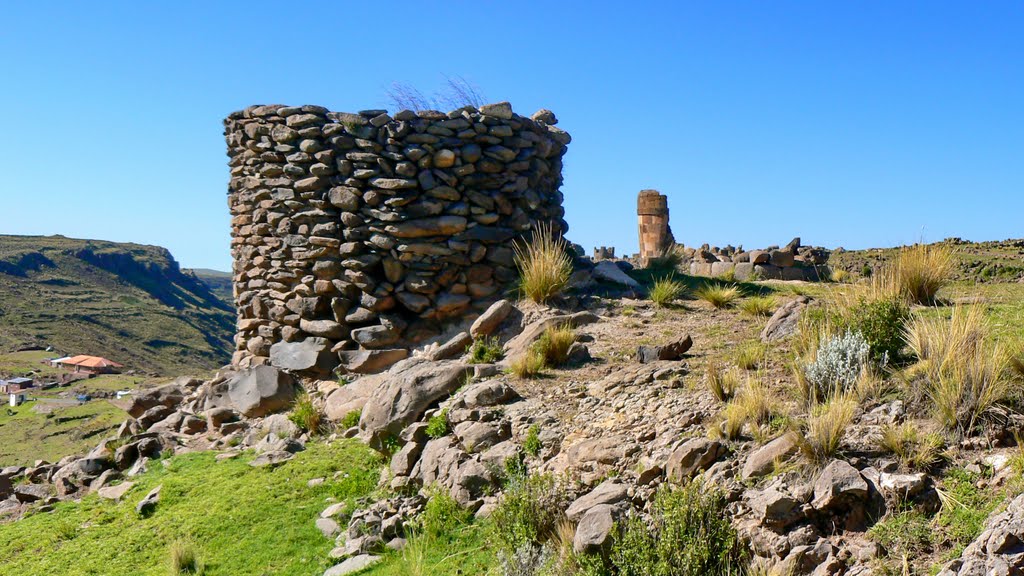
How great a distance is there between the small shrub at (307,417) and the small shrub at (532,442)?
10.3 feet

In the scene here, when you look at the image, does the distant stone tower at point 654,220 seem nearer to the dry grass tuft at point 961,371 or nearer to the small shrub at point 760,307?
the small shrub at point 760,307

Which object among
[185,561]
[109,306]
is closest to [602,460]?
[185,561]

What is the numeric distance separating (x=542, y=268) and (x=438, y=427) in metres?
3.55

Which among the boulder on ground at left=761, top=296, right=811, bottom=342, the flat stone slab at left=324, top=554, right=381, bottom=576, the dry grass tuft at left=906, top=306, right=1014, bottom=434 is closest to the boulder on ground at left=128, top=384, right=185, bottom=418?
the flat stone slab at left=324, top=554, right=381, bottom=576

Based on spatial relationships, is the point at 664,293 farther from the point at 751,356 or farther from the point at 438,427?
the point at 438,427

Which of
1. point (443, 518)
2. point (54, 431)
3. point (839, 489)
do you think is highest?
point (839, 489)

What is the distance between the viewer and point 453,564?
5457 mm

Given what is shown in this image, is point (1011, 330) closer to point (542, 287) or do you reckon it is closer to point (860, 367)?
point (860, 367)

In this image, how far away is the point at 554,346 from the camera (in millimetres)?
8203

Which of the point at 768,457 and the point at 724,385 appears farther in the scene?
the point at 724,385

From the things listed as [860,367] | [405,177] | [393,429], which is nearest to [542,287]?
[405,177]

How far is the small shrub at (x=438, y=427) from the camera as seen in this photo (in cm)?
716

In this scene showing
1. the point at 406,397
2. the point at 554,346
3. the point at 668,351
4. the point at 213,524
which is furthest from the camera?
the point at 554,346

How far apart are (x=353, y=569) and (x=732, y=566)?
2.55 m
